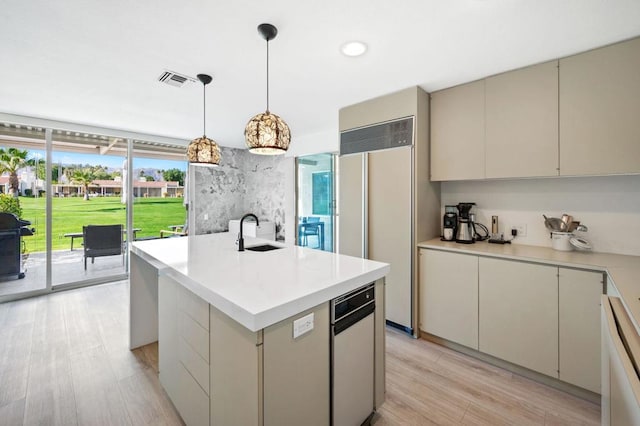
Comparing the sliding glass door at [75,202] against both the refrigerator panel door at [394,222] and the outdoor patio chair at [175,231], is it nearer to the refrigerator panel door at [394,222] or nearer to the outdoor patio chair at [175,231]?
the outdoor patio chair at [175,231]

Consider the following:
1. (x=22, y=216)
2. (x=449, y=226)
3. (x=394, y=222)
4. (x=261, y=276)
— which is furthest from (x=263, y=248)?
(x=22, y=216)

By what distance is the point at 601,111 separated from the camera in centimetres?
197

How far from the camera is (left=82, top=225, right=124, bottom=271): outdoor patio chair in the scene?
4.24m

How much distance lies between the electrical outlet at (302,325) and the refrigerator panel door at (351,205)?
1930mm

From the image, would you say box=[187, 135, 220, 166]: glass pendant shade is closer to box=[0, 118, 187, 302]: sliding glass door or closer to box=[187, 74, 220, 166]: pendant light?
box=[187, 74, 220, 166]: pendant light

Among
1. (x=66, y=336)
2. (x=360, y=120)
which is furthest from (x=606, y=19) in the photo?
(x=66, y=336)

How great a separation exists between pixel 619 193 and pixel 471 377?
6.08ft

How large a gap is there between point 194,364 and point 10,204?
4270mm

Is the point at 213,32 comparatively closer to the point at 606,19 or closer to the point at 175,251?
the point at 175,251

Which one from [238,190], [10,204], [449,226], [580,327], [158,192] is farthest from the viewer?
[238,190]

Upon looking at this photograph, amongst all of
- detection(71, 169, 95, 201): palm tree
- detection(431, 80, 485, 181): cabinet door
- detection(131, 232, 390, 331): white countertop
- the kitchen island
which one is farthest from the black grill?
detection(431, 80, 485, 181): cabinet door

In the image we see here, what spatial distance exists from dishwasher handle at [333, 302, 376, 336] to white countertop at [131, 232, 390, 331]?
15 centimetres

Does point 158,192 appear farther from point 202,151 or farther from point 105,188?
point 202,151

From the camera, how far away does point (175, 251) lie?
7.00 ft
